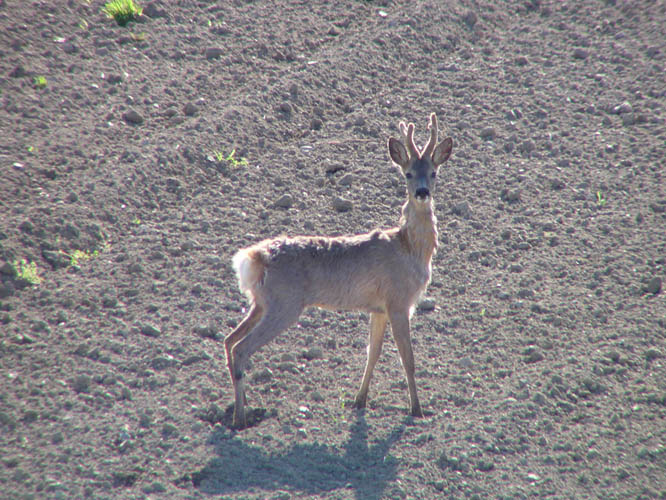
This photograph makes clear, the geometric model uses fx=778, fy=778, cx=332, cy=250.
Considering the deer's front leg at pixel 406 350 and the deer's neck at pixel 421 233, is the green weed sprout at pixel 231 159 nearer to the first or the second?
the deer's neck at pixel 421 233

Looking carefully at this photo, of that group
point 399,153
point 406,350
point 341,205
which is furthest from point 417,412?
point 341,205

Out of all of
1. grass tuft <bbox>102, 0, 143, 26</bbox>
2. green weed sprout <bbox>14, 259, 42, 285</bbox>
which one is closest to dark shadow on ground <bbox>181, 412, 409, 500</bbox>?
green weed sprout <bbox>14, 259, 42, 285</bbox>

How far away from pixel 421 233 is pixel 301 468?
2.72 m

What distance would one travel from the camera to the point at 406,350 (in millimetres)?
7566

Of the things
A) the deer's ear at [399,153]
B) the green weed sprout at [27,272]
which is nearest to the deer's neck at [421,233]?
the deer's ear at [399,153]

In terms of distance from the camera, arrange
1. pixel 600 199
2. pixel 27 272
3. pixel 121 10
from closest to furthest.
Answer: pixel 27 272
pixel 600 199
pixel 121 10

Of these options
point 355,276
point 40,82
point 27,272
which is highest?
point 40,82

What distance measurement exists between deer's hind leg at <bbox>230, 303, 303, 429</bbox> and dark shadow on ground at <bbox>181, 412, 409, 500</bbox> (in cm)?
30

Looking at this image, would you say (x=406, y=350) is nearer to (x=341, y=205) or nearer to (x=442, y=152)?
(x=442, y=152)

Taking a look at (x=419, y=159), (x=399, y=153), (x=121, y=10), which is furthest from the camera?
(x=121, y=10)

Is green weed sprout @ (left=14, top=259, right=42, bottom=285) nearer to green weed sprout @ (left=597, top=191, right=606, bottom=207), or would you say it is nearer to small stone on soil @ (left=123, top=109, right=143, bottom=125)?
small stone on soil @ (left=123, top=109, right=143, bottom=125)

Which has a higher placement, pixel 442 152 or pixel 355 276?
pixel 442 152

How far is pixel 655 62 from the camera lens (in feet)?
43.3

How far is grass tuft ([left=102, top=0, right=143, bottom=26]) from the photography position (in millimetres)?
12453
